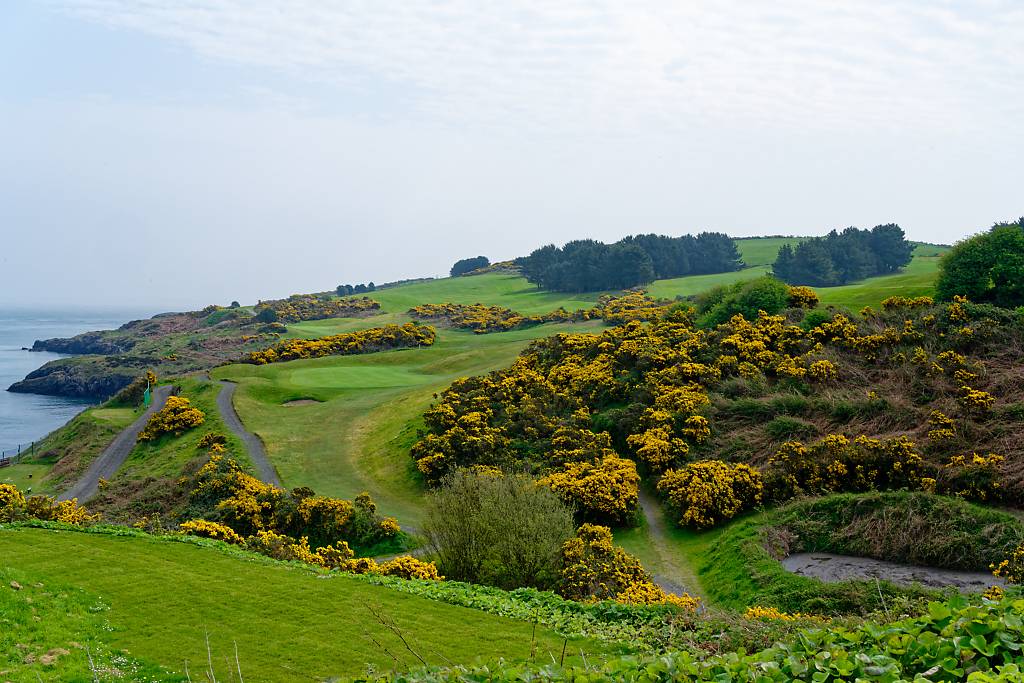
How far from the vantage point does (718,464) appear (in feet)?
90.8

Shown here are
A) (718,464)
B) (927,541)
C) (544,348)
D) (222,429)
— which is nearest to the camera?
(927,541)

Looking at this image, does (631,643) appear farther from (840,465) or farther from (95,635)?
(840,465)

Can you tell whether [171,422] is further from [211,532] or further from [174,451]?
[211,532]

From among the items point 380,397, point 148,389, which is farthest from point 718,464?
point 148,389

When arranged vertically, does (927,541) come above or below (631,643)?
below

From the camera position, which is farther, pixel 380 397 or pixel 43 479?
pixel 380 397

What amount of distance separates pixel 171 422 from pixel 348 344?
27.2 m

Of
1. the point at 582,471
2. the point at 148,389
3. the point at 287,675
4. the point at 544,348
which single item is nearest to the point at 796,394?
the point at 582,471

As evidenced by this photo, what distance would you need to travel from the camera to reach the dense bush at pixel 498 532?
1980cm

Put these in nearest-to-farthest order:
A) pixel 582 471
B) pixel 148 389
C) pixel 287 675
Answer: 1. pixel 287 675
2. pixel 582 471
3. pixel 148 389

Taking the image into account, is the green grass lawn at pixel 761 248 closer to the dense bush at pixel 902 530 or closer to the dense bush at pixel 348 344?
the dense bush at pixel 348 344

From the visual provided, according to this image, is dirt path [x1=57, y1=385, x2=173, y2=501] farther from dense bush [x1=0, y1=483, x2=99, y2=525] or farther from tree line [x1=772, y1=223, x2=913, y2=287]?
tree line [x1=772, y1=223, x2=913, y2=287]

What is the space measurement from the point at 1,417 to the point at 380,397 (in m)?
47.3

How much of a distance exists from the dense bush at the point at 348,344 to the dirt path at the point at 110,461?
49.5 ft
